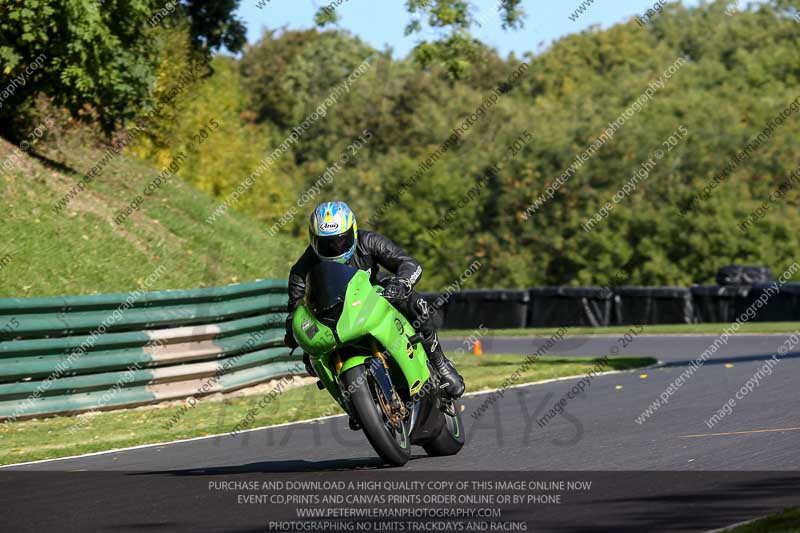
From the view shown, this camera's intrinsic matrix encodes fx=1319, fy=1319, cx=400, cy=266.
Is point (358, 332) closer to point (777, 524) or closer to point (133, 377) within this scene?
point (777, 524)

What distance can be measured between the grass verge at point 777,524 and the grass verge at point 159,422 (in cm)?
752

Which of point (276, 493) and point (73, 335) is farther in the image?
point (73, 335)

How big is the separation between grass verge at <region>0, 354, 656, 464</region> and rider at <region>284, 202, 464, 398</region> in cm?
403

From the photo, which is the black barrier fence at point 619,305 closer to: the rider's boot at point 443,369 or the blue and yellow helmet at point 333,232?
the rider's boot at point 443,369

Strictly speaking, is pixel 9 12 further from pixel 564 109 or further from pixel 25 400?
pixel 564 109

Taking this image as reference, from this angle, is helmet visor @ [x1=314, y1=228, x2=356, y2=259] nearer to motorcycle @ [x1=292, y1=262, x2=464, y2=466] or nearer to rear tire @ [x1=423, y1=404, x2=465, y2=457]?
motorcycle @ [x1=292, y1=262, x2=464, y2=466]

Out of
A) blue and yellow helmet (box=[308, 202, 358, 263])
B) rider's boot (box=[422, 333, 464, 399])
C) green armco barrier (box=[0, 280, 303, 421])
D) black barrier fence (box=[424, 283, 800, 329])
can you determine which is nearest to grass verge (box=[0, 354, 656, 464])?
green armco barrier (box=[0, 280, 303, 421])

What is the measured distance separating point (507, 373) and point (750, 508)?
1165 cm

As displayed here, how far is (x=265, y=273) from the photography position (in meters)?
24.0

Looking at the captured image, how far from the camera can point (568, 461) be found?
30.2ft

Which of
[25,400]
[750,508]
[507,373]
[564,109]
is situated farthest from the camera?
[564,109]

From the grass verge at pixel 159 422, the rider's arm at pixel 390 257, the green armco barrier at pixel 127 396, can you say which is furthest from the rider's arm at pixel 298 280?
the green armco barrier at pixel 127 396

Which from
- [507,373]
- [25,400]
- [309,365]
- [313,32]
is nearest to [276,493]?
[309,365]

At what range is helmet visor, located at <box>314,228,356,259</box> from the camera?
9.08 m
